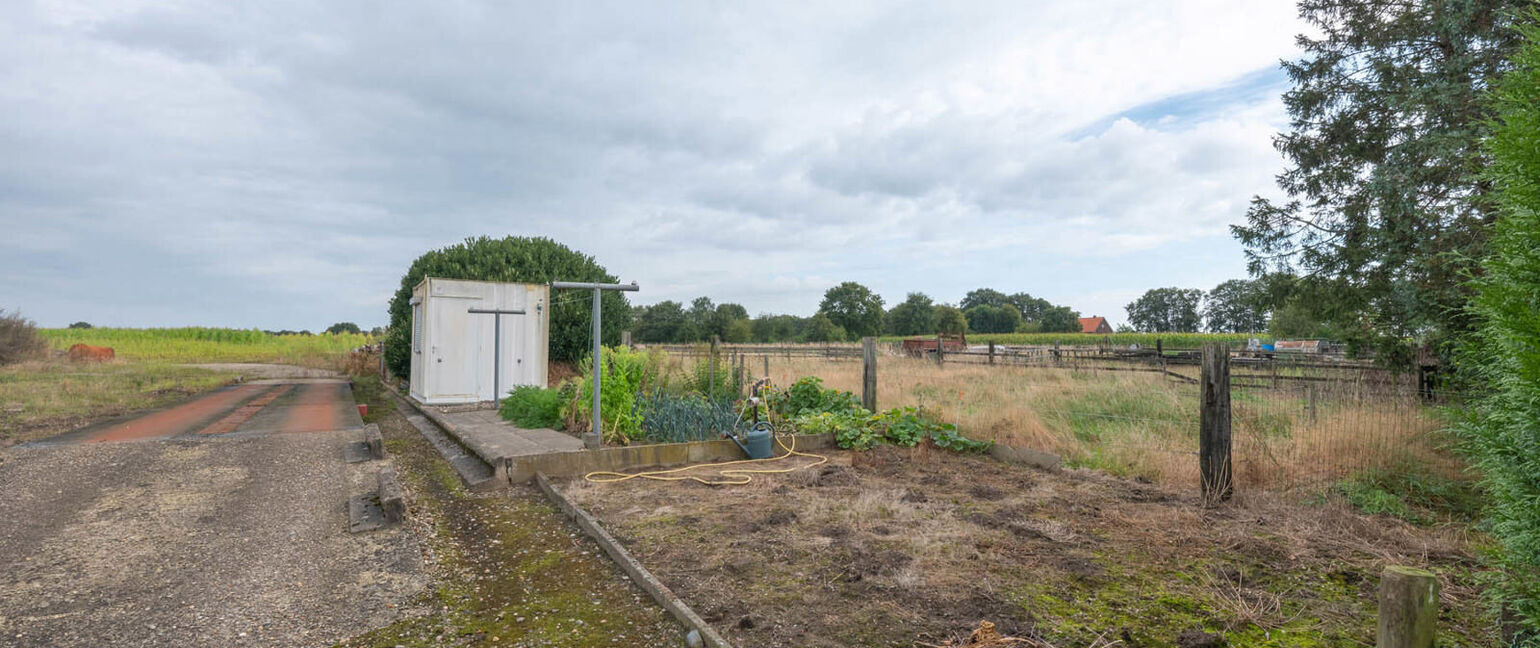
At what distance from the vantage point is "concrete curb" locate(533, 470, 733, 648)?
114 inches

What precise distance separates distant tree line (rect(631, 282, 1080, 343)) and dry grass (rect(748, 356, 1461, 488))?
181ft

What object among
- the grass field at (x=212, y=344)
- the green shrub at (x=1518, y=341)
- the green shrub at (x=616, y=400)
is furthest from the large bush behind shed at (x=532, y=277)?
the green shrub at (x=1518, y=341)

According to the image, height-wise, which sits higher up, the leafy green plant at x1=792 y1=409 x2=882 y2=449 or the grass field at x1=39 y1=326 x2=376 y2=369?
the grass field at x1=39 y1=326 x2=376 y2=369

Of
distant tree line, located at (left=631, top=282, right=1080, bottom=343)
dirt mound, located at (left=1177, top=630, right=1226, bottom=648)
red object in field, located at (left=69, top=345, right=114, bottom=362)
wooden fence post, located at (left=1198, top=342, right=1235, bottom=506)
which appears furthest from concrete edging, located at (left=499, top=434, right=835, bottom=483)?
distant tree line, located at (left=631, top=282, right=1080, bottom=343)

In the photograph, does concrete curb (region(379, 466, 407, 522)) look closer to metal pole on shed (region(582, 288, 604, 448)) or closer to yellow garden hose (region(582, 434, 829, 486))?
yellow garden hose (region(582, 434, 829, 486))

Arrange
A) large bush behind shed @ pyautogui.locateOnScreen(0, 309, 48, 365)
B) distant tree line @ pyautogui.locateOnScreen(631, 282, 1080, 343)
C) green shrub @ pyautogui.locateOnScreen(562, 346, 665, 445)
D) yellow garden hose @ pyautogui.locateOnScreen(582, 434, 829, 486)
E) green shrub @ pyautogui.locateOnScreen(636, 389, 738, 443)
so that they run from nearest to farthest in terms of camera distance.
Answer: yellow garden hose @ pyautogui.locateOnScreen(582, 434, 829, 486), green shrub @ pyautogui.locateOnScreen(636, 389, 738, 443), green shrub @ pyautogui.locateOnScreen(562, 346, 665, 445), large bush behind shed @ pyautogui.locateOnScreen(0, 309, 48, 365), distant tree line @ pyautogui.locateOnScreen(631, 282, 1080, 343)

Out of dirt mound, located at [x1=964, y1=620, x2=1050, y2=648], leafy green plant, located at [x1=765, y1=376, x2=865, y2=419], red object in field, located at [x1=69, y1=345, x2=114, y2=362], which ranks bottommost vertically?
dirt mound, located at [x1=964, y1=620, x2=1050, y2=648]

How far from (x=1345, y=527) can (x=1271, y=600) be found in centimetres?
174

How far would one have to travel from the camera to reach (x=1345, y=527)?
444 centimetres

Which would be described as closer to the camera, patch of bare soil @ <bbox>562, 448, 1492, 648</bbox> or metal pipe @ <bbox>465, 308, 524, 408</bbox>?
patch of bare soil @ <bbox>562, 448, 1492, 648</bbox>

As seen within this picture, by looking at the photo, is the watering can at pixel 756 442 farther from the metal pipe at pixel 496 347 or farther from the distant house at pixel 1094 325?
the distant house at pixel 1094 325

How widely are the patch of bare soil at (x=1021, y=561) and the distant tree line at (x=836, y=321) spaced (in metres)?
58.9

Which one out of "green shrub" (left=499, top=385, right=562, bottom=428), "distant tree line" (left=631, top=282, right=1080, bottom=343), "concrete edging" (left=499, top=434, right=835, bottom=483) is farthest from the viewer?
"distant tree line" (left=631, top=282, right=1080, bottom=343)

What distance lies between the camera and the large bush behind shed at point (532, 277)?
15117mm
